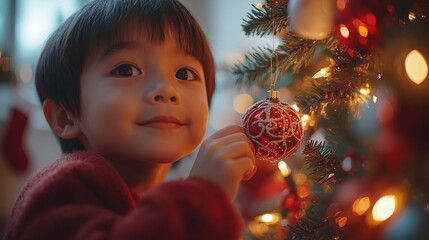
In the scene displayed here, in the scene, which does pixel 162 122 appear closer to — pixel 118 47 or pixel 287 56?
pixel 118 47

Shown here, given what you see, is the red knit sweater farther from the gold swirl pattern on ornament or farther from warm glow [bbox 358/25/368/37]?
warm glow [bbox 358/25/368/37]

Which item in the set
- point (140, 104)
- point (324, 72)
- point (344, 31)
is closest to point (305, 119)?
point (324, 72)

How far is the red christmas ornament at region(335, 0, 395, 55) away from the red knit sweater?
280 mm

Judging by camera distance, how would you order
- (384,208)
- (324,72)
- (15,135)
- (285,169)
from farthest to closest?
(15,135) < (285,169) < (324,72) < (384,208)

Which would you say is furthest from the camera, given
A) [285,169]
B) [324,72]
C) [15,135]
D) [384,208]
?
[15,135]

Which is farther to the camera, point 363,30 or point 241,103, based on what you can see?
point 241,103

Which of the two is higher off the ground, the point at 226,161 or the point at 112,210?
the point at 226,161

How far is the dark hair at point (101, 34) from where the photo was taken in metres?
0.67

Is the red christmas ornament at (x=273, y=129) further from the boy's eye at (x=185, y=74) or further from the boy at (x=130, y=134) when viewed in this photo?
the boy's eye at (x=185, y=74)

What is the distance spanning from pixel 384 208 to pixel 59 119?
0.47 m

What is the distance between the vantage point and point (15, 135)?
1.80 metres

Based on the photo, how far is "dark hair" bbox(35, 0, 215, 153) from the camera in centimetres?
67

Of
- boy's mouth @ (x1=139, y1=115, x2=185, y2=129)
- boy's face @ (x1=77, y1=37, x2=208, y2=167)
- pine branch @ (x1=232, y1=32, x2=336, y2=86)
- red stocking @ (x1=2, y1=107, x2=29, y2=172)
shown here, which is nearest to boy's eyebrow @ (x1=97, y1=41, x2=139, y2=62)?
boy's face @ (x1=77, y1=37, x2=208, y2=167)

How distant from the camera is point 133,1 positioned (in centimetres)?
71
